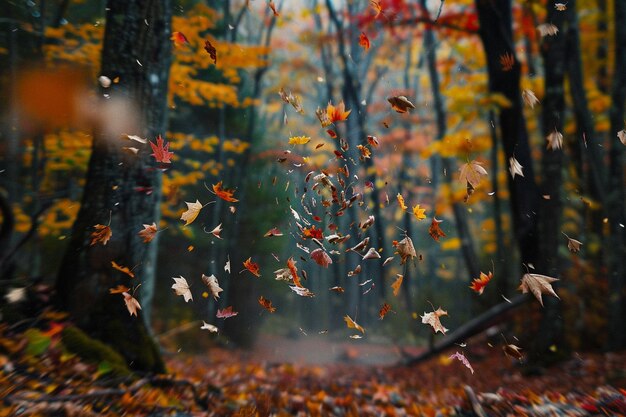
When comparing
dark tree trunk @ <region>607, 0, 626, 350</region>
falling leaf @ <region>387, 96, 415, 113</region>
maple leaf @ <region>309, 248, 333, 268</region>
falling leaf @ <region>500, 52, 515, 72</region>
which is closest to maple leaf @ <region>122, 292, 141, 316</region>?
maple leaf @ <region>309, 248, 333, 268</region>

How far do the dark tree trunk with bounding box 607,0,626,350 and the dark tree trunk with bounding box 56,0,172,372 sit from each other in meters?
5.51

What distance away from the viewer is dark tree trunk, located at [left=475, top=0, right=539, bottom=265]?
225 inches

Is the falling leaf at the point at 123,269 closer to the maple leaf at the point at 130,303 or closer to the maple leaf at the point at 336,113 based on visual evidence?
the maple leaf at the point at 130,303

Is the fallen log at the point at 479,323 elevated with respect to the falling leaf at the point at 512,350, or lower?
lower

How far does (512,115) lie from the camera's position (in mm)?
5789

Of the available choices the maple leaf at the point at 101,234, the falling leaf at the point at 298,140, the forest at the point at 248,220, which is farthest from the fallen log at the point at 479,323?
the maple leaf at the point at 101,234

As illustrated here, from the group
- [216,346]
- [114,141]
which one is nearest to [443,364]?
[216,346]

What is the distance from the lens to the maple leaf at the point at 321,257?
311 cm

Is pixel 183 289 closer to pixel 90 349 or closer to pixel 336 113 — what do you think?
pixel 90 349

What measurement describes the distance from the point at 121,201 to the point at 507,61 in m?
5.35

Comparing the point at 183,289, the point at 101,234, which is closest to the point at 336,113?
the point at 183,289

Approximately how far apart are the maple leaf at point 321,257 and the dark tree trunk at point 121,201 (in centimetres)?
155

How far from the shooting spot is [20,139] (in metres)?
5.87

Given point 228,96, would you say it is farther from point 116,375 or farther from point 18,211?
point 116,375
